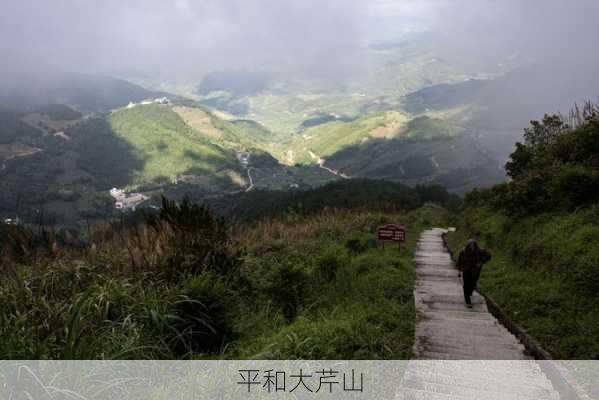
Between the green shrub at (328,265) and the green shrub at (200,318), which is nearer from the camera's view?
the green shrub at (200,318)

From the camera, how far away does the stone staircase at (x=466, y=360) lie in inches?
186

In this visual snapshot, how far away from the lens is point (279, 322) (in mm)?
6742

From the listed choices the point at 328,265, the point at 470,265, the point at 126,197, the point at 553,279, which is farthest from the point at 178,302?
the point at 126,197

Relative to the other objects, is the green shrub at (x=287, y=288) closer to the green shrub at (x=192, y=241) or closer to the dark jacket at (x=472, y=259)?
the green shrub at (x=192, y=241)

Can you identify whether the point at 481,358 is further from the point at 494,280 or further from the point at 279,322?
the point at 494,280

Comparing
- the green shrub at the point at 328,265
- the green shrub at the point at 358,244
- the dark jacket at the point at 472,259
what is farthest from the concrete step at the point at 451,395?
the green shrub at the point at 358,244

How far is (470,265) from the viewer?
343 inches

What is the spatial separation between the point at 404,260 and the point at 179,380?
929 centimetres

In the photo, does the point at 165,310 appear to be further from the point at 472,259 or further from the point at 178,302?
the point at 472,259

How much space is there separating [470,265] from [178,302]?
5.96 meters

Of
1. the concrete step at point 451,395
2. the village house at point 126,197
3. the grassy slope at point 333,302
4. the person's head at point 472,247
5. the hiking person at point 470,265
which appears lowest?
the village house at point 126,197

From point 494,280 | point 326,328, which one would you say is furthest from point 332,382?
point 494,280

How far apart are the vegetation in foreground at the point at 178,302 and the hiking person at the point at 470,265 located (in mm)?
1105

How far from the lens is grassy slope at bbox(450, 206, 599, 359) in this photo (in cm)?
629
